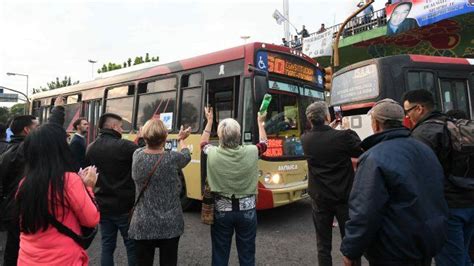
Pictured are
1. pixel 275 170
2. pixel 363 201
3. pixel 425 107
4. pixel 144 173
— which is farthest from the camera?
pixel 275 170

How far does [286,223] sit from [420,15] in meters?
9.84

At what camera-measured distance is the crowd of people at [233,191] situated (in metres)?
2.33

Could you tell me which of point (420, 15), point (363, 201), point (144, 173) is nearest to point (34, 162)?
point (144, 173)

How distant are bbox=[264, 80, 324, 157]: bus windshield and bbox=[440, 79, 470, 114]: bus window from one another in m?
2.59

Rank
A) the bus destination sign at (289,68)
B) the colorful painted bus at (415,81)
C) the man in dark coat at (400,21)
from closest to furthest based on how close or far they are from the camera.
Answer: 1. the bus destination sign at (289,68)
2. the colorful painted bus at (415,81)
3. the man in dark coat at (400,21)

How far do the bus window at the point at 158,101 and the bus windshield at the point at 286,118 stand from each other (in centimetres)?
211

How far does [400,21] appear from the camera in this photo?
13.8 metres

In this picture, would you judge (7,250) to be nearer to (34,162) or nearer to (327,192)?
(34,162)

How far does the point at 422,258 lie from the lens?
239 centimetres

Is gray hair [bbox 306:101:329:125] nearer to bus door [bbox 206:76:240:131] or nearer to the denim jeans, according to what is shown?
the denim jeans

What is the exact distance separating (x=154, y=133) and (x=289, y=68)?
4.29 m

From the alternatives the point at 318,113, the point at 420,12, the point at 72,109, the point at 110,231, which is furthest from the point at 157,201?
the point at 420,12

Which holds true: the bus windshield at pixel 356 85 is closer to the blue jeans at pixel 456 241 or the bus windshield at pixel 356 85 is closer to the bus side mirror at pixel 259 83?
the bus side mirror at pixel 259 83

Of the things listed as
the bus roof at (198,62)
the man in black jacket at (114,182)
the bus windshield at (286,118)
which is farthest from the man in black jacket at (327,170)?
the bus roof at (198,62)
